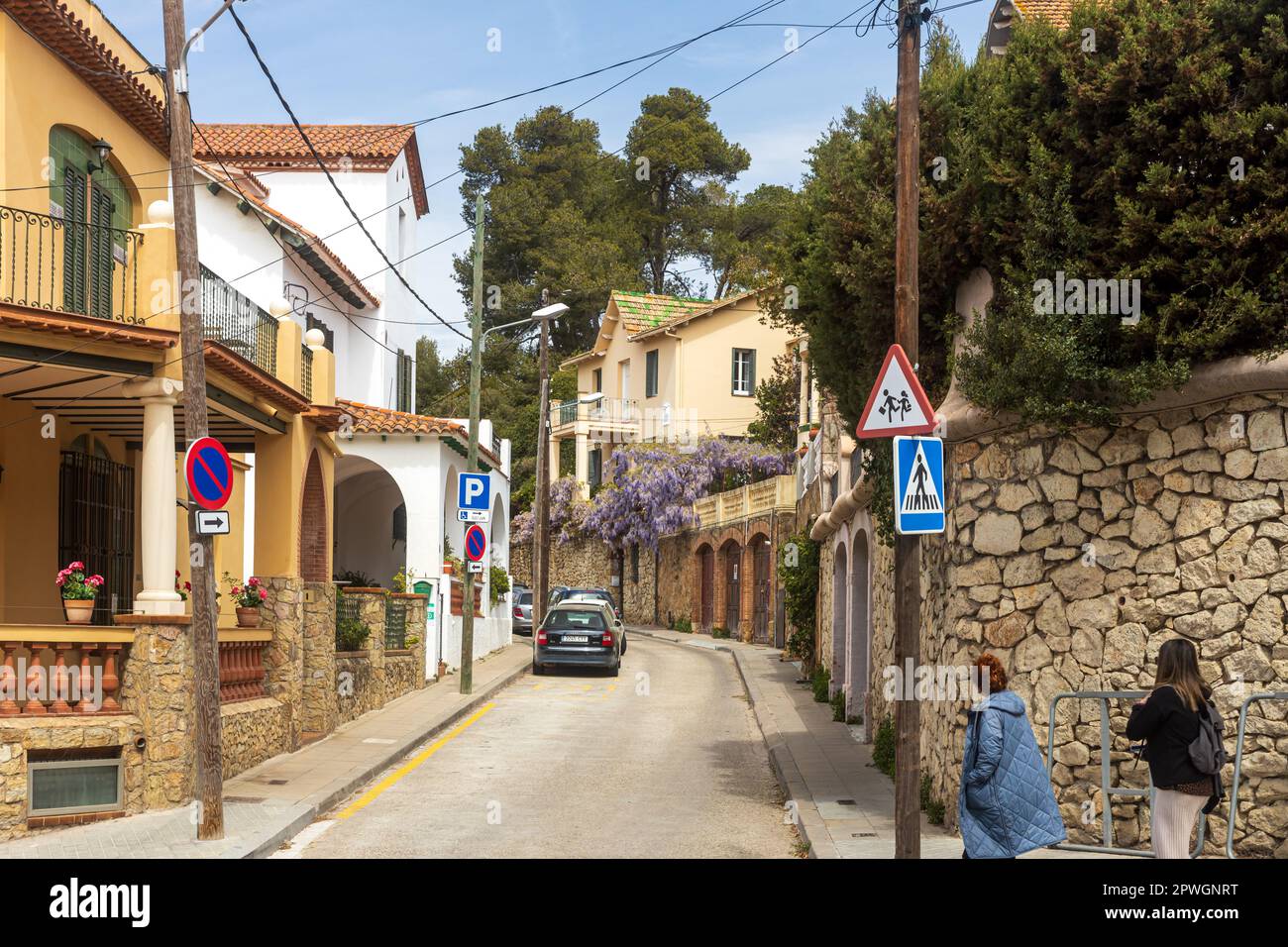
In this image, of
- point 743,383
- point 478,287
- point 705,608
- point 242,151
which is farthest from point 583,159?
point 478,287

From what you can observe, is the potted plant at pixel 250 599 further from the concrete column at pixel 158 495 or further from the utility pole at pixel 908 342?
the utility pole at pixel 908 342

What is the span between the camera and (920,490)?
9.80m

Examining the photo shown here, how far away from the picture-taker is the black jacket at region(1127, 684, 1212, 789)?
8711 mm

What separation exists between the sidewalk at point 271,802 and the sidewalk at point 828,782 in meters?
4.73

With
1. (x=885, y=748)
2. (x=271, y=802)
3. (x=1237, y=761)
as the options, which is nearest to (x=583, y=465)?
(x=885, y=748)

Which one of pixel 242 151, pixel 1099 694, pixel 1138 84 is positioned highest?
pixel 242 151

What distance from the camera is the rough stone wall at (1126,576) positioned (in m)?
10.4

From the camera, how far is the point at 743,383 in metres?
54.7

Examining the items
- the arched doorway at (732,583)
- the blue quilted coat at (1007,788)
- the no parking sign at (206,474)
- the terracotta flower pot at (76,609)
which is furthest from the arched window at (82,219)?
the arched doorway at (732,583)

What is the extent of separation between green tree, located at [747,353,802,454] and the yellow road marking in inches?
1027

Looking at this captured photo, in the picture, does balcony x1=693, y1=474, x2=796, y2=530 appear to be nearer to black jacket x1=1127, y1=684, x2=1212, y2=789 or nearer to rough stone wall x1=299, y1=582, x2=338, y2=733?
rough stone wall x1=299, y1=582, x2=338, y2=733

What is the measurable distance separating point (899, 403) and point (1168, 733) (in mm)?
2849
